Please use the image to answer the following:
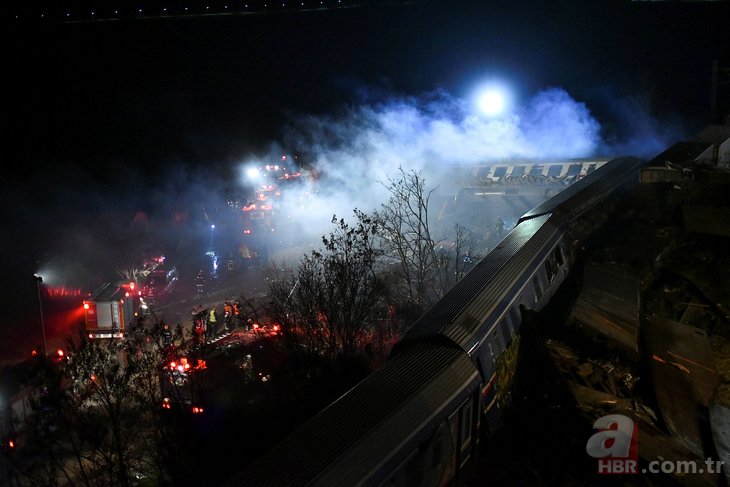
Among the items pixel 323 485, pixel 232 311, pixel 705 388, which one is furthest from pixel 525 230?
pixel 232 311

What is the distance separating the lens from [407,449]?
12.6ft

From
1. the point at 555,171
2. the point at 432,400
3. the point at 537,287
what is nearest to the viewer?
the point at 432,400

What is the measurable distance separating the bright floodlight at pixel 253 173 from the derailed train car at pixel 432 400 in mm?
50141

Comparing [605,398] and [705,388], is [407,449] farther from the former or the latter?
[705,388]

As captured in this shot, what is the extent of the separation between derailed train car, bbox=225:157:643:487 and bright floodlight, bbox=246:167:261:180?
50.1m

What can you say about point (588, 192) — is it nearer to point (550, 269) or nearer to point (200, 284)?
point (550, 269)

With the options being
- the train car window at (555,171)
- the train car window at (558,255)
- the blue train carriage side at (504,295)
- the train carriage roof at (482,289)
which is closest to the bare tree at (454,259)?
the train car window at (555,171)

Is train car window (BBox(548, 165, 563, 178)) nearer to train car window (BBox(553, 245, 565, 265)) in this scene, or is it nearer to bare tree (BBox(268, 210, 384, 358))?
bare tree (BBox(268, 210, 384, 358))

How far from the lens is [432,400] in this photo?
14.0ft

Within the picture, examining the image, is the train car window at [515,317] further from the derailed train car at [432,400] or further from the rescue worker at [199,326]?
the rescue worker at [199,326]

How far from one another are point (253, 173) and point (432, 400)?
5369 cm

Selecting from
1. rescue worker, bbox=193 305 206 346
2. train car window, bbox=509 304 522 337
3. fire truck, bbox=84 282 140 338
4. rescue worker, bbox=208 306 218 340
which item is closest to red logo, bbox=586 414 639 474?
train car window, bbox=509 304 522 337

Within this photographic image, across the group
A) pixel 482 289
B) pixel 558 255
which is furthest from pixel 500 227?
pixel 482 289

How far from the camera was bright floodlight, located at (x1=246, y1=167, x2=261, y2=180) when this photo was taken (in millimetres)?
54375
